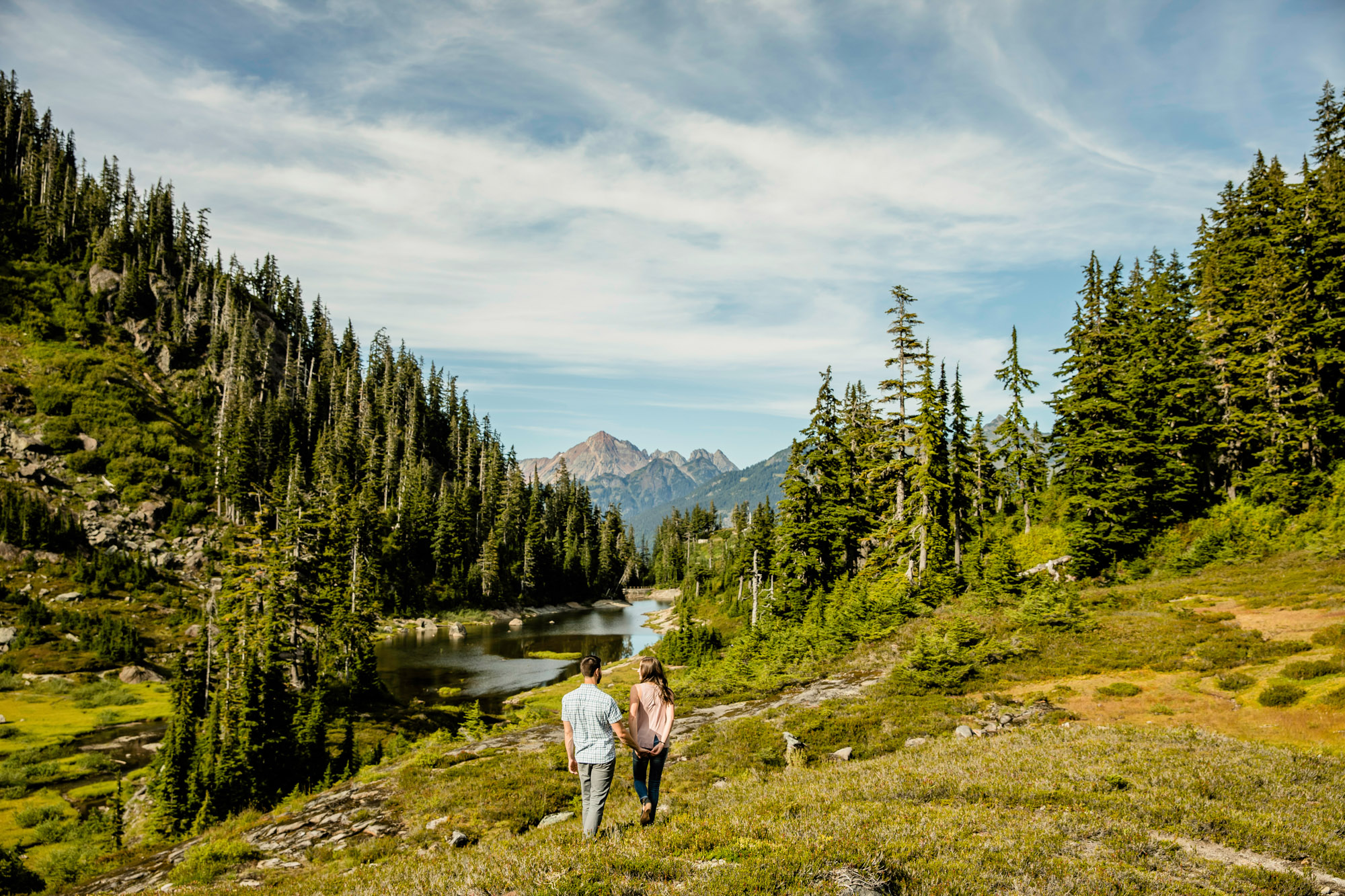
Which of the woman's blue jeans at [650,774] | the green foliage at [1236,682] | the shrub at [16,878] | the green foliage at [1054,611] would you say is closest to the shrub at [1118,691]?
the green foliage at [1236,682]

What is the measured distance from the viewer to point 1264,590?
2433cm

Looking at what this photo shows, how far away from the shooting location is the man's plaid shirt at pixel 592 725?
9.04 m

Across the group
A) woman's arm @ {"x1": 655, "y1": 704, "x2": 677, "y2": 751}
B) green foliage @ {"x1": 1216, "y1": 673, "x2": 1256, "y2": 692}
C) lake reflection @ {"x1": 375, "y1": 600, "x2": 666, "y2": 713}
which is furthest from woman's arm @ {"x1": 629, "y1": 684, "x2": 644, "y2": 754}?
lake reflection @ {"x1": 375, "y1": 600, "x2": 666, "y2": 713}

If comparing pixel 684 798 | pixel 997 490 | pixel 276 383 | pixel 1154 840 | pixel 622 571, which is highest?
pixel 276 383

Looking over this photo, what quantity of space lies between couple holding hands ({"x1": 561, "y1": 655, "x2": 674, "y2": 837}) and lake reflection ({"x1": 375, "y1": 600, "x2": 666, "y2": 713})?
Result: 33524 mm

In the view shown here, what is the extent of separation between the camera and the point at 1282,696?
15.2 meters

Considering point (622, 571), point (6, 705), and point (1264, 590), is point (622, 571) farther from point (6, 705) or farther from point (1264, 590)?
point (1264, 590)

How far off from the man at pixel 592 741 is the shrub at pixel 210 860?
355 inches

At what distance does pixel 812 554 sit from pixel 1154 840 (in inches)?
1446

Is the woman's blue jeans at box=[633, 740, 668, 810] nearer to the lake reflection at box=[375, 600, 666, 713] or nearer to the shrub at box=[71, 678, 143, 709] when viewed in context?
the lake reflection at box=[375, 600, 666, 713]

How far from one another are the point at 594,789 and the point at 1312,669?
762 inches

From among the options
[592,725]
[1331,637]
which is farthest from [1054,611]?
[592,725]

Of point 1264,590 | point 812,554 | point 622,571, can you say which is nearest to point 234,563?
point 812,554

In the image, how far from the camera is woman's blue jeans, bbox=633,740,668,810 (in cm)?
958
